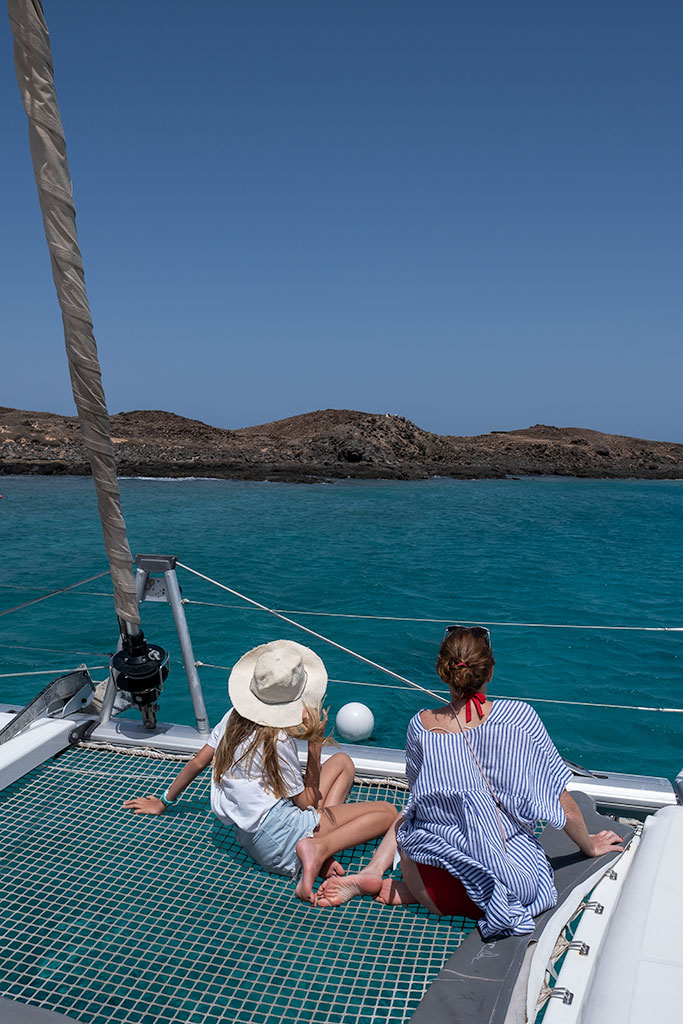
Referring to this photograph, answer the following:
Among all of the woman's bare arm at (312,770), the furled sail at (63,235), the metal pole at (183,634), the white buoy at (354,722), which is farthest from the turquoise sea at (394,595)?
the furled sail at (63,235)

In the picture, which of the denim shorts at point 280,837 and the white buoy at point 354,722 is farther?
the white buoy at point 354,722

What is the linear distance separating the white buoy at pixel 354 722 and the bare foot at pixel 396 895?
363cm

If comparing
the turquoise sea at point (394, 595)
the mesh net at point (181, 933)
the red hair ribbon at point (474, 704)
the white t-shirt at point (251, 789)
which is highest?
the red hair ribbon at point (474, 704)

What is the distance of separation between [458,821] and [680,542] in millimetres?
23060

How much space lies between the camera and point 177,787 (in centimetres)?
319

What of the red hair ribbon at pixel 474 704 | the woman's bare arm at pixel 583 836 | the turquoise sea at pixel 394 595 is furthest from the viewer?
the turquoise sea at pixel 394 595

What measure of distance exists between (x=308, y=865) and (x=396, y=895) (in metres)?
0.36

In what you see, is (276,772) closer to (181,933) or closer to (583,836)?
(181,933)

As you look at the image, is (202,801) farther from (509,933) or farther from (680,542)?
(680,542)

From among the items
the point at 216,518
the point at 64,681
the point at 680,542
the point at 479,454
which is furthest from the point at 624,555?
the point at 479,454

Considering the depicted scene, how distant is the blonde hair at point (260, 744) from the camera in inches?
108

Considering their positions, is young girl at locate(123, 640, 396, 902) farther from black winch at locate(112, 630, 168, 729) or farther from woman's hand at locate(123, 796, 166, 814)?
black winch at locate(112, 630, 168, 729)

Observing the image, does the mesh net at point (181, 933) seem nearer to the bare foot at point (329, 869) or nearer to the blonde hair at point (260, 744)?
the bare foot at point (329, 869)

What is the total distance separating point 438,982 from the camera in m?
2.05
